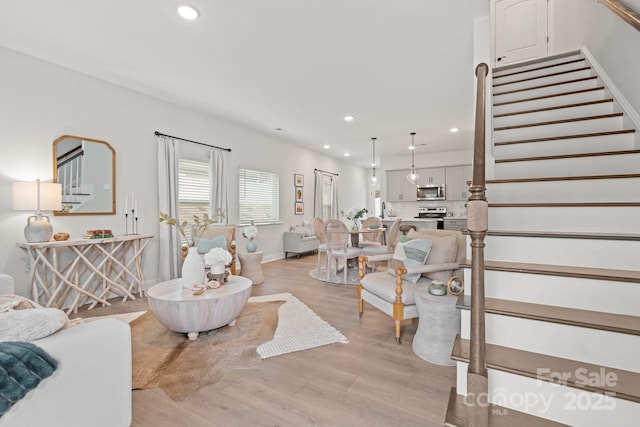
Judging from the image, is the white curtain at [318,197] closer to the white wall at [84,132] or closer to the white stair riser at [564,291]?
the white wall at [84,132]

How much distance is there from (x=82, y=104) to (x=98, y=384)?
144 inches

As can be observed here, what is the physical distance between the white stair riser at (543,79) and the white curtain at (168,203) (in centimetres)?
467

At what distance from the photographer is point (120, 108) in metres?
3.93

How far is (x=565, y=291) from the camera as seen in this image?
147cm

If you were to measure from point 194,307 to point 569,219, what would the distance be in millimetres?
2789

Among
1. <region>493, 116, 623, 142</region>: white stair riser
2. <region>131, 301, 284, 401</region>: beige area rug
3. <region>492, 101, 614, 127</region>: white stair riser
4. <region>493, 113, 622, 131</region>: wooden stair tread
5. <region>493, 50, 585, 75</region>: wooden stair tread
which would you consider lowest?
<region>131, 301, 284, 401</region>: beige area rug

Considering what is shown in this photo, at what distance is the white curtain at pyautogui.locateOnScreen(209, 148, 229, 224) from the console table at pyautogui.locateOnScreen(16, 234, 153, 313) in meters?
1.39

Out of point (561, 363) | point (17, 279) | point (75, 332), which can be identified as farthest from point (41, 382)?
point (17, 279)

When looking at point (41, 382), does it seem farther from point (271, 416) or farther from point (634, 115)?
point (634, 115)

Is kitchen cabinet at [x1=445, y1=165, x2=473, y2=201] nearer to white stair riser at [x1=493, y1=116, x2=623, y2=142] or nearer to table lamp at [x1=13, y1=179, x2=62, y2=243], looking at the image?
white stair riser at [x1=493, y1=116, x2=623, y2=142]

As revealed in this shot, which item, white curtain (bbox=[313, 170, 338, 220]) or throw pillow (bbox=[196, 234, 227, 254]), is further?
white curtain (bbox=[313, 170, 338, 220])

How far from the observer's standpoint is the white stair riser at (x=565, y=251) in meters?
1.51

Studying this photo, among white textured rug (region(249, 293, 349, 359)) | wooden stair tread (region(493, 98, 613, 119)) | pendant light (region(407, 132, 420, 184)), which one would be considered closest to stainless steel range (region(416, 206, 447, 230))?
pendant light (region(407, 132, 420, 184))

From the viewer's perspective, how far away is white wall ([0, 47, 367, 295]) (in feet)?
10.0
